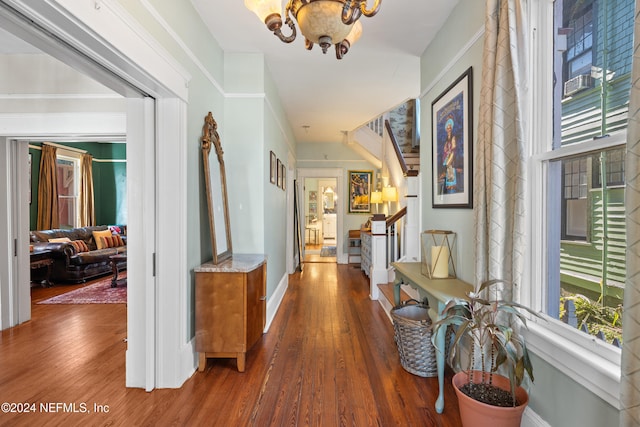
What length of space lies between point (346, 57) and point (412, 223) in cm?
208

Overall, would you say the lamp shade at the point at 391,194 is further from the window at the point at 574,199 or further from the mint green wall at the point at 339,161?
the window at the point at 574,199

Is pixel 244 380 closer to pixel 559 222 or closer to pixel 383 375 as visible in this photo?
pixel 383 375

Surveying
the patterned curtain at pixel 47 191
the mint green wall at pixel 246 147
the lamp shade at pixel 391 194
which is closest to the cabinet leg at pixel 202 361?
the mint green wall at pixel 246 147

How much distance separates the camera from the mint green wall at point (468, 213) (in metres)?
1.25

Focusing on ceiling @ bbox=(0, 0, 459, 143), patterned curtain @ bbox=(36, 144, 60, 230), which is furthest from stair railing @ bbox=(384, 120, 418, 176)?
patterned curtain @ bbox=(36, 144, 60, 230)

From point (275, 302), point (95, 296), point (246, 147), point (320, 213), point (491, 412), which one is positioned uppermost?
point (246, 147)

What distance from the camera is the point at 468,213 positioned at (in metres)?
2.18

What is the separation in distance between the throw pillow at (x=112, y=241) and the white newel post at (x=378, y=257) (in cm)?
533

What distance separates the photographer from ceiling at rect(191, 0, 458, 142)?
242 centimetres

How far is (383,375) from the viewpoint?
2.24 metres

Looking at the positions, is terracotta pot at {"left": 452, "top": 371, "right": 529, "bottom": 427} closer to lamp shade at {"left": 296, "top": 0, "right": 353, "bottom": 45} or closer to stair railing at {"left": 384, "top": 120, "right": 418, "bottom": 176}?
lamp shade at {"left": 296, "top": 0, "right": 353, "bottom": 45}

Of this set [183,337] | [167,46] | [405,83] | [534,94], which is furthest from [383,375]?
[405,83]

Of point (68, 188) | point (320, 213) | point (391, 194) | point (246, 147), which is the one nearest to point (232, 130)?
point (246, 147)

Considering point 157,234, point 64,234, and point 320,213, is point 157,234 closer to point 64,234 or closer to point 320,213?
point 64,234
